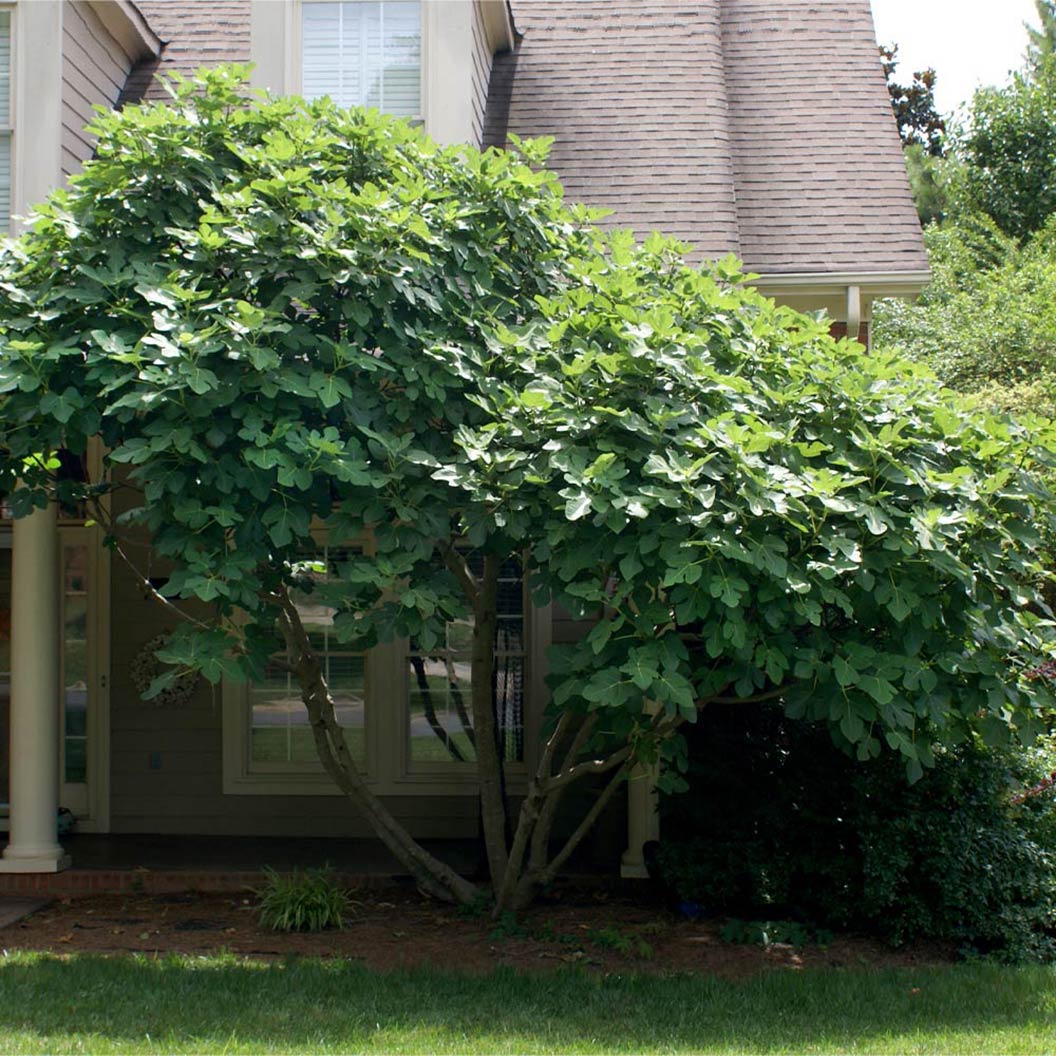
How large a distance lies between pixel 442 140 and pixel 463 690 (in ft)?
13.2

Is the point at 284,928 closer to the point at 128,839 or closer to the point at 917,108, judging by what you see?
the point at 128,839

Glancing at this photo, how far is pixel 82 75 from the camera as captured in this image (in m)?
8.76

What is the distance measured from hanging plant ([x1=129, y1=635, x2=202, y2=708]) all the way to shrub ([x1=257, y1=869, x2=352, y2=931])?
9.00 ft

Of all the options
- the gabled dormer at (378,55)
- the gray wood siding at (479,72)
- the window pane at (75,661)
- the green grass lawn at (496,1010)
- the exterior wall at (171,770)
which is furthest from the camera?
the window pane at (75,661)

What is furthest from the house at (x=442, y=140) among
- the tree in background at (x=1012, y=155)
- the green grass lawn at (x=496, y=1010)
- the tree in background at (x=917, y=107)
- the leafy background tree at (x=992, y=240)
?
the tree in background at (x=917, y=107)

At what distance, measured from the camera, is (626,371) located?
569 cm

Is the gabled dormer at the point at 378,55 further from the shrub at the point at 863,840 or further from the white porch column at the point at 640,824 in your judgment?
the shrub at the point at 863,840

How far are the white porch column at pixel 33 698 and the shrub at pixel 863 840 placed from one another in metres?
3.87

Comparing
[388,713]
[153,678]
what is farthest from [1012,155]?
[153,678]

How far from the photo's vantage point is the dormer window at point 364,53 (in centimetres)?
896

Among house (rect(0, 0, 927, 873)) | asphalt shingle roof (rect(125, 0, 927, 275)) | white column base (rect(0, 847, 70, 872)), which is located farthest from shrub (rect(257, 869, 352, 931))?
asphalt shingle roof (rect(125, 0, 927, 275))

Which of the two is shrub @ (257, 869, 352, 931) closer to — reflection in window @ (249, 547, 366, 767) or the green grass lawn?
the green grass lawn

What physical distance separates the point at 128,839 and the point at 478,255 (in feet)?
18.1

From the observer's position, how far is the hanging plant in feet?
32.2
